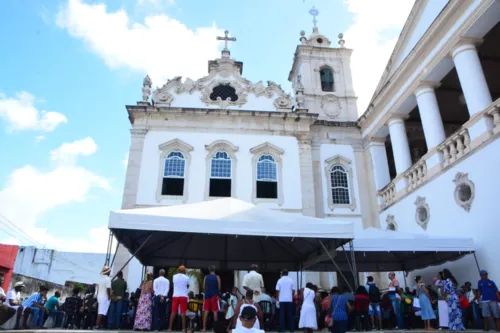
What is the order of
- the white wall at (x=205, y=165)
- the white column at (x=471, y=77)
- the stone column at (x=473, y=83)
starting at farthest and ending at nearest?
A: the white wall at (x=205, y=165)
the white column at (x=471, y=77)
the stone column at (x=473, y=83)

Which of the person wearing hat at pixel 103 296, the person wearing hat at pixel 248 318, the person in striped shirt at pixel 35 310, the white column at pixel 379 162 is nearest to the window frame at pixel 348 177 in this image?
the white column at pixel 379 162

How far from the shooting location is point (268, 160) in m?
16.4

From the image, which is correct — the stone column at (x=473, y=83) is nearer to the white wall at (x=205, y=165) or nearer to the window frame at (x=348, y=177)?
the window frame at (x=348, y=177)

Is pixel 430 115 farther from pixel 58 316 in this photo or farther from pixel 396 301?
pixel 58 316

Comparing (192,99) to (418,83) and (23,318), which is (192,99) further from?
(23,318)

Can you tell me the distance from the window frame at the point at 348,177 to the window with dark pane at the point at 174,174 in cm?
618

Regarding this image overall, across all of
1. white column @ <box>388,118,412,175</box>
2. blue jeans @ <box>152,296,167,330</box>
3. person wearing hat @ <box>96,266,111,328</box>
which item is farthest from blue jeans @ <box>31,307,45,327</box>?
white column @ <box>388,118,412,175</box>

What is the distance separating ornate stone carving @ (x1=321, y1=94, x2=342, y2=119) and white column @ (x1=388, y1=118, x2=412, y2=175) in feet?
11.2

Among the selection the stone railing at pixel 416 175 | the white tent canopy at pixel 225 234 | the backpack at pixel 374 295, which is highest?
the stone railing at pixel 416 175

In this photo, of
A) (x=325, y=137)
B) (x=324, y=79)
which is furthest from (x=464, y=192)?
(x=324, y=79)

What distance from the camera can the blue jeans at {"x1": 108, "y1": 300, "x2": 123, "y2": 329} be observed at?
310 inches

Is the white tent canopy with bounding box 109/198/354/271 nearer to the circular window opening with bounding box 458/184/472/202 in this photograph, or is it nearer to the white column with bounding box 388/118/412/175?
the circular window opening with bounding box 458/184/472/202

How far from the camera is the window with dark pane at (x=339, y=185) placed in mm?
16516

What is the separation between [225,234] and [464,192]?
7.33 m
